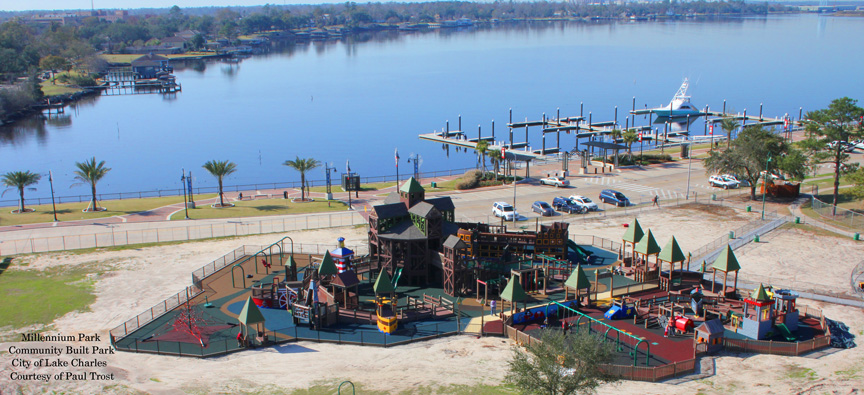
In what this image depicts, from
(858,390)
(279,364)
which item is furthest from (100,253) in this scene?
(858,390)

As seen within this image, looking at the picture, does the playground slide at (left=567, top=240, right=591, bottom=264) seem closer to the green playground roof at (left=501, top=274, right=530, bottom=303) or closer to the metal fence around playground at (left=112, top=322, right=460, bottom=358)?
the green playground roof at (left=501, top=274, right=530, bottom=303)

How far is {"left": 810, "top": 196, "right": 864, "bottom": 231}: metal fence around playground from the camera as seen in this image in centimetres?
6256

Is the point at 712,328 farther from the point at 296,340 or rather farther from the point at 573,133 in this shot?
the point at 573,133

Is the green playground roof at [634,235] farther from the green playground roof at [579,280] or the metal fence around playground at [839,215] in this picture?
the metal fence around playground at [839,215]

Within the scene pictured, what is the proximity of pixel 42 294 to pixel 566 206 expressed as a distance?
4625 cm

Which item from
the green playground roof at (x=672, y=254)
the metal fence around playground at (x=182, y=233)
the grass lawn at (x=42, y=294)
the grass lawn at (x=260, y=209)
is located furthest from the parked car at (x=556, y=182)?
the grass lawn at (x=42, y=294)

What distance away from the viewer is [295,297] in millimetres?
44594

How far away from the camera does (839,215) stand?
65.6m

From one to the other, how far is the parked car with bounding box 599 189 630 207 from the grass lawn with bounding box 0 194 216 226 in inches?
1877

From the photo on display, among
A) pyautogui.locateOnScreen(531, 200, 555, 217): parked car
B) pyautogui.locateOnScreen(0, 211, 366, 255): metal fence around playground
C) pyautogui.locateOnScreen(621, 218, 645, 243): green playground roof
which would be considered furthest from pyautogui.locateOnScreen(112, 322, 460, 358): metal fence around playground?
pyautogui.locateOnScreen(531, 200, 555, 217): parked car

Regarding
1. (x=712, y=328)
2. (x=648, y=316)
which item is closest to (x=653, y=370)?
(x=712, y=328)

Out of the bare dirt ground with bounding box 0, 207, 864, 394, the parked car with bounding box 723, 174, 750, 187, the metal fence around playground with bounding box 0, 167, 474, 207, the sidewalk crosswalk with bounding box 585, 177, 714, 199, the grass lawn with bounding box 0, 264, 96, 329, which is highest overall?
the parked car with bounding box 723, 174, 750, 187

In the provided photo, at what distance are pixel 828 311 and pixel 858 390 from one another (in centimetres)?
1139

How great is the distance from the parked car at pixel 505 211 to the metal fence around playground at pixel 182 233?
12.8 metres
